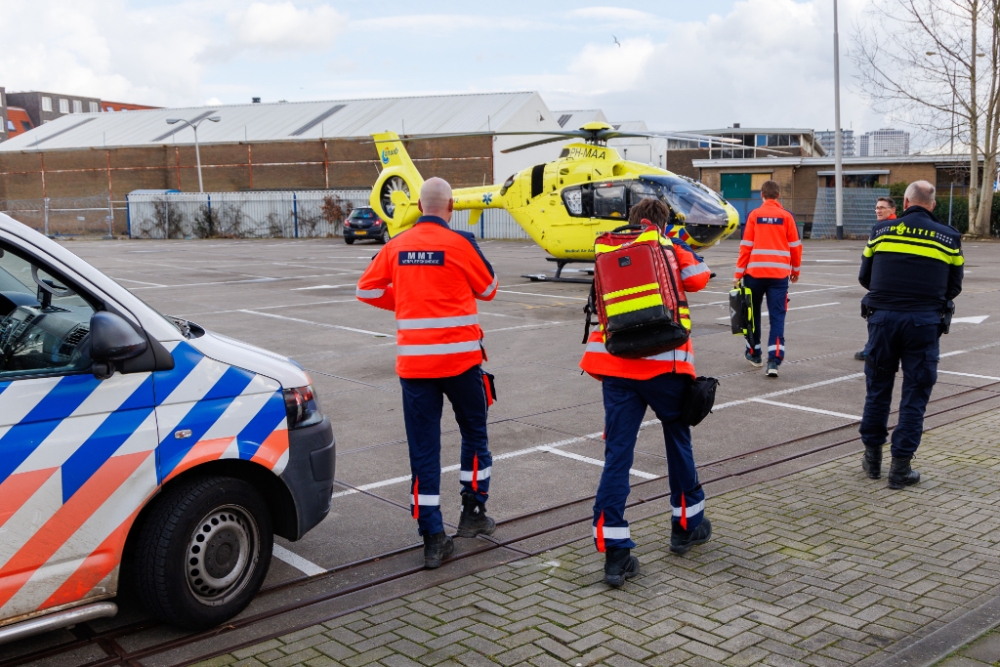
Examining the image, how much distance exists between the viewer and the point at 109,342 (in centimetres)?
384

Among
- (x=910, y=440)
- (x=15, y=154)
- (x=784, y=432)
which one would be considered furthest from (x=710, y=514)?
(x=15, y=154)

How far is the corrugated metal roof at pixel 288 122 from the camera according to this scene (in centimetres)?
5362

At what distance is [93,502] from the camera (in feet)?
13.0

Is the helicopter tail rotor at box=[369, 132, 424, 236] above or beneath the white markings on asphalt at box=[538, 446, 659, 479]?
above

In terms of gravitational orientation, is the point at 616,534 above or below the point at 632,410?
below

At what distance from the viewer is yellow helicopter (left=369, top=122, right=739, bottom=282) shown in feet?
60.6

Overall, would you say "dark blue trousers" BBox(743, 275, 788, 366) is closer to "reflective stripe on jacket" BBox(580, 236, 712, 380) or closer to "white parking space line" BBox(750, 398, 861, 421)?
"white parking space line" BBox(750, 398, 861, 421)

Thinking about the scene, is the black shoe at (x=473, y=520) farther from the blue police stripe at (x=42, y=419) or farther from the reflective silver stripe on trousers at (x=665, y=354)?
the blue police stripe at (x=42, y=419)

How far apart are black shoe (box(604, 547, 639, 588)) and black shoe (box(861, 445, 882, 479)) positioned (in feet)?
8.42

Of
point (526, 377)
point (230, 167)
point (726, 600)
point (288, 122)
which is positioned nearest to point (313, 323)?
point (526, 377)

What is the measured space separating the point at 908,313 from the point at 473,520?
328 cm

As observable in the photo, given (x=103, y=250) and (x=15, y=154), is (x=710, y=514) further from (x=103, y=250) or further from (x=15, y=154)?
(x=15, y=154)

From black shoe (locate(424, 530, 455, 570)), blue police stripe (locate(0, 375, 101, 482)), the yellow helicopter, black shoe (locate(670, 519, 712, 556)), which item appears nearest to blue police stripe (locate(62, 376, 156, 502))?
blue police stripe (locate(0, 375, 101, 482))

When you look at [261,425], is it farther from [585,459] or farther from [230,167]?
[230,167]
